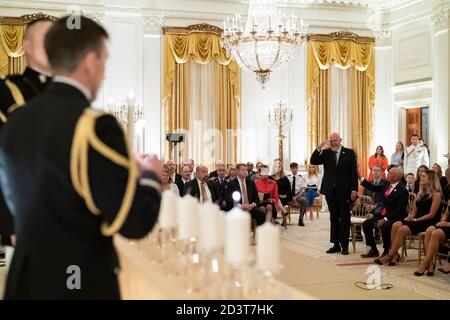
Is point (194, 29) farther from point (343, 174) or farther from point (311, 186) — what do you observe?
point (343, 174)

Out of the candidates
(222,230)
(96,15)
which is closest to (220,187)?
(96,15)

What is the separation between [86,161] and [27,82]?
4.00 feet

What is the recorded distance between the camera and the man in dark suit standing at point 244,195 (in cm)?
891

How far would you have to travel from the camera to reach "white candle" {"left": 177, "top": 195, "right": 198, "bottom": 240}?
7.38 ft

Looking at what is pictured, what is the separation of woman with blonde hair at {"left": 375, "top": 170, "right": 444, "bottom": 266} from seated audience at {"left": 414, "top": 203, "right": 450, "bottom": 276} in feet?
1.13

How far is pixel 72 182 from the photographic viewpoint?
1684 millimetres

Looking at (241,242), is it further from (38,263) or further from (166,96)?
(166,96)

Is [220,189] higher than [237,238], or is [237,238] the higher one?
[237,238]

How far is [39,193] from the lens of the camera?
1.70 metres

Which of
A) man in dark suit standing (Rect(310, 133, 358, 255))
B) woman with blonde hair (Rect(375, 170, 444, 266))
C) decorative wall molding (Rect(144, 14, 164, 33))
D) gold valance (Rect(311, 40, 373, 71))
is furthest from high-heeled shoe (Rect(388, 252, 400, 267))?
decorative wall molding (Rect(144, 14, 164, 33))

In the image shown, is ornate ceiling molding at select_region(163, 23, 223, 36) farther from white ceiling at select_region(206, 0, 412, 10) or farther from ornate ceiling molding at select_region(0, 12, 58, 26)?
ornate ceiling molding at select_region(0, 12, 58, 26)

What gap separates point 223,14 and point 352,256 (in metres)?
7.61

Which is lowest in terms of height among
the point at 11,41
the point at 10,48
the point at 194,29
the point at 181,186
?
the point at 181,186
